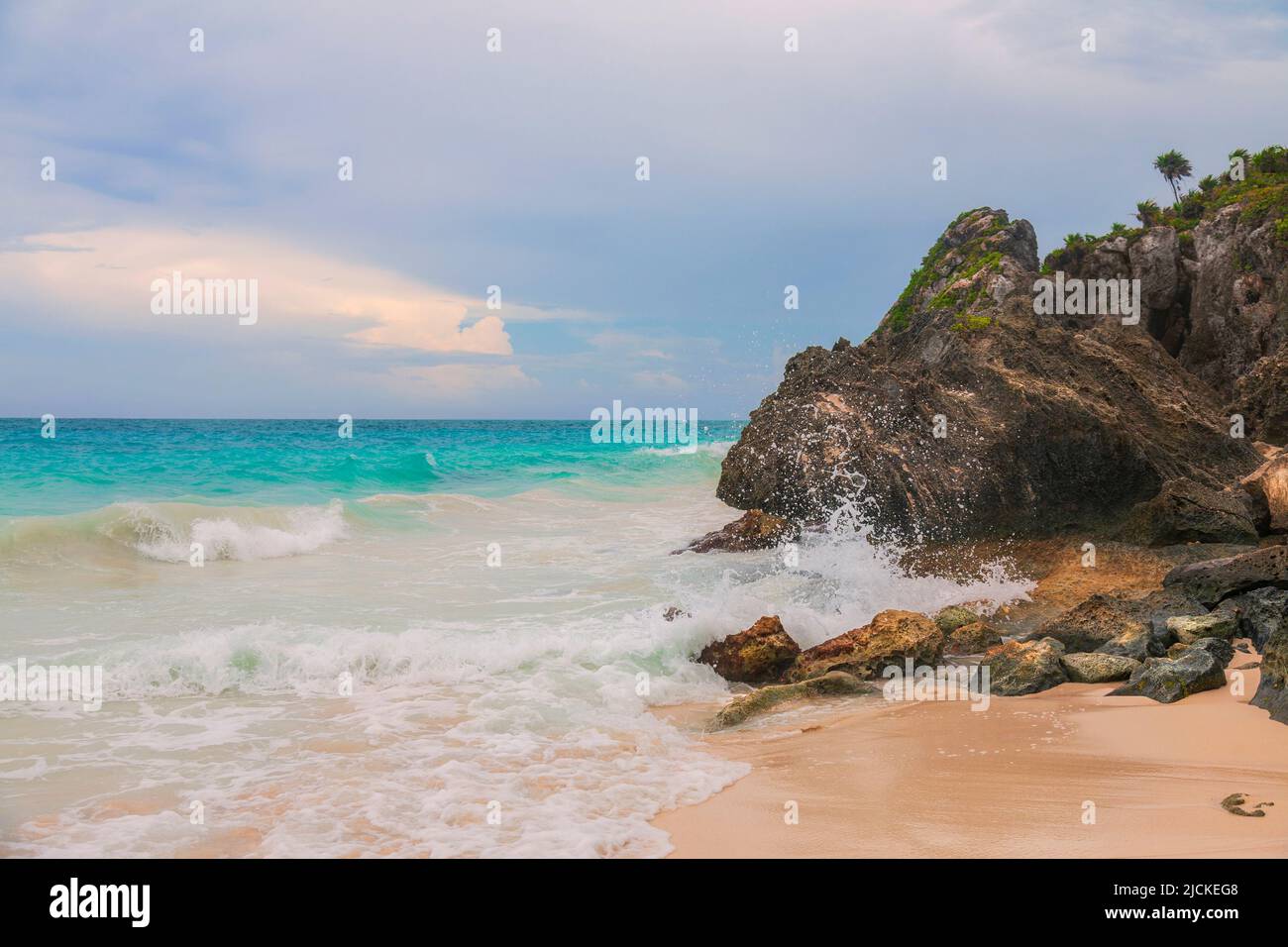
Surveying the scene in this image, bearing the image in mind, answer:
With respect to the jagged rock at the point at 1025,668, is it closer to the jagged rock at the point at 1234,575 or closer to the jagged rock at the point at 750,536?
the jagged rock at the point at 1234,575

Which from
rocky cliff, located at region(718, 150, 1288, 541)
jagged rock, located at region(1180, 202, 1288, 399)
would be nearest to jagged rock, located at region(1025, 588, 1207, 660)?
rocky cliff, located at region(718, 150, 1288, 541)

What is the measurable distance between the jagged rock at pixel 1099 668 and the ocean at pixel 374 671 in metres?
2.68

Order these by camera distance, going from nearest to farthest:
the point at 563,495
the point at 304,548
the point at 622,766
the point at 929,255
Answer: the point at 622,766
the point at 304,548
the point at 563,495
the point at 929,255

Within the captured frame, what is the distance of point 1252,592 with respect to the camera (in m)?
8.58

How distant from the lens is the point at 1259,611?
8188 millimetres

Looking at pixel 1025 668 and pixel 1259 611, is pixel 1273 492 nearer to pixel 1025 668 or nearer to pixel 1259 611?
pixel 1259 611

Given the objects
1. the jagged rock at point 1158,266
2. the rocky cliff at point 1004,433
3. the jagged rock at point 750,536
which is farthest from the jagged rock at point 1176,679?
the jagged rock at point 1158,266

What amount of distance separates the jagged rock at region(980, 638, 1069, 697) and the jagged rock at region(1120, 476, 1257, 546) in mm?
5189

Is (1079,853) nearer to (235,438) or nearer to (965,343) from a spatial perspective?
(965,343)

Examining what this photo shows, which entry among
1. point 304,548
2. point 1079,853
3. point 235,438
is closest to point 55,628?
point 304,548

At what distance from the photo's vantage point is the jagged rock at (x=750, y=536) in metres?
14.9

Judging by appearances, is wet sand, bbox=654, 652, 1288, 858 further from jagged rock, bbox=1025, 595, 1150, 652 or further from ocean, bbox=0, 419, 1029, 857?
jagged rock, bbox=1025, 595, 1150, 652

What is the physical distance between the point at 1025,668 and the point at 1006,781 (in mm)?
2386

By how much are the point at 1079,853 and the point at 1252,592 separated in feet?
19.0
